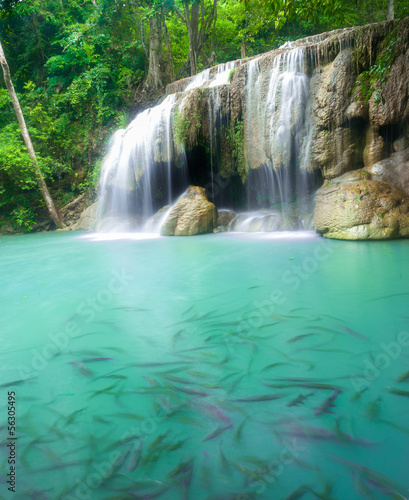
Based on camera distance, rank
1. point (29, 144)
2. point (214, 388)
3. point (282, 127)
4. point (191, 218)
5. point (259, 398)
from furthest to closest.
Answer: point (29, 144) < point (191, 218) < point (282, 127) < point (214, 388) < point (259, 398)

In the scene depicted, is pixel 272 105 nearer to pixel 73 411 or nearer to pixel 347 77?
pixel 347 77

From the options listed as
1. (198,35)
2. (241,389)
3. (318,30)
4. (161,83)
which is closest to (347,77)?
(241,389)

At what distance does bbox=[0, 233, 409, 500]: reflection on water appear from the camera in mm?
1188

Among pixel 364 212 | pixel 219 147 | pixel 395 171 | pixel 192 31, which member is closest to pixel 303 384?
pixel 364 212

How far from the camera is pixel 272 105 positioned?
330 inches

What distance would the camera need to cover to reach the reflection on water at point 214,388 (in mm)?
1188

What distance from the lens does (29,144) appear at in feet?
39.4

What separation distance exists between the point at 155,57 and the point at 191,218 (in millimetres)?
10806

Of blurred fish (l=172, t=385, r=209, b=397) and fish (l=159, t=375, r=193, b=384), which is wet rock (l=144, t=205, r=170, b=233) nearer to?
fish (l=159, t=375, r=193, b=384)

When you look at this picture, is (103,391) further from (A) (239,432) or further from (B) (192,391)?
(A) (239,432)

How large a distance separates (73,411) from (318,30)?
23.1 metres

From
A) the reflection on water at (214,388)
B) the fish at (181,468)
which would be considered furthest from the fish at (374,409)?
the fish at (181,468)

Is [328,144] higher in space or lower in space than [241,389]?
higher

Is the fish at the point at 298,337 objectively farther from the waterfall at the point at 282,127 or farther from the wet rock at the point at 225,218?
the wet rock at the point at 225,218
